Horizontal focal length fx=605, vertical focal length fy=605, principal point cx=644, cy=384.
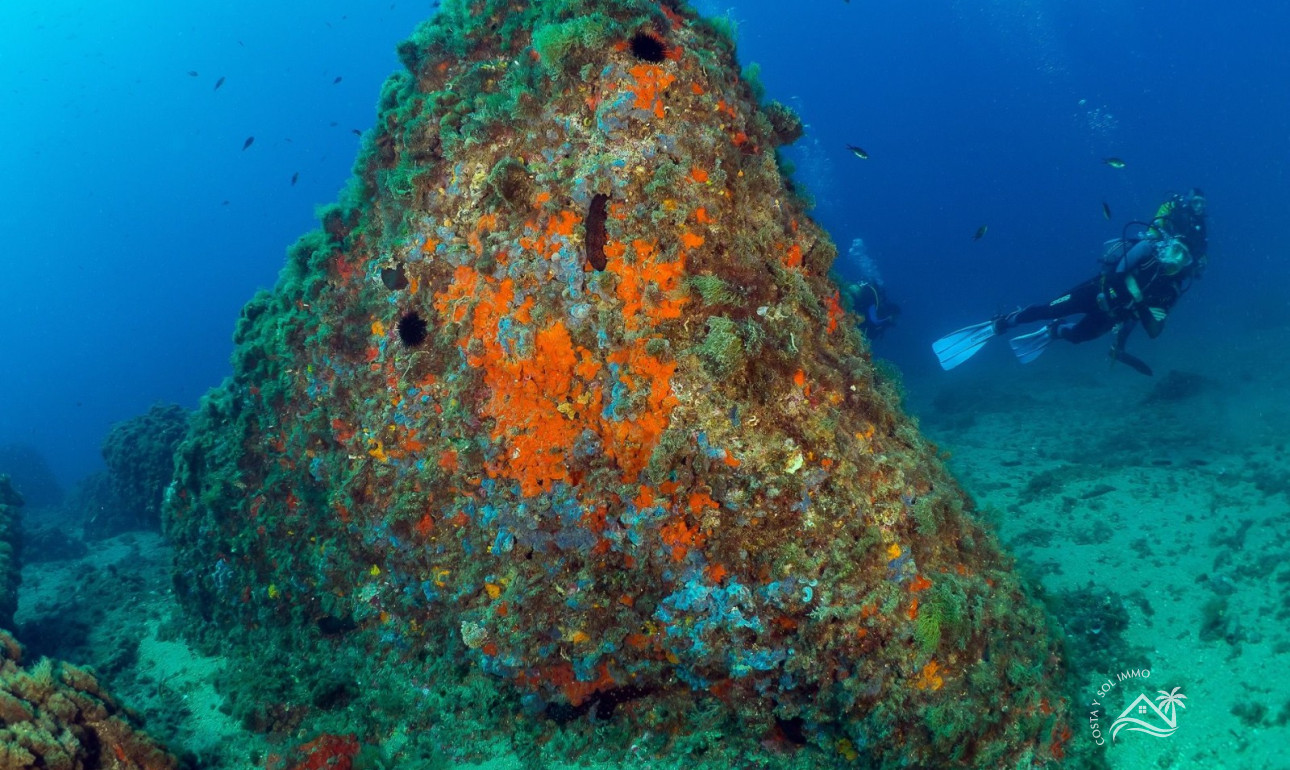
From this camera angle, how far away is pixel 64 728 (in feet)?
12.8

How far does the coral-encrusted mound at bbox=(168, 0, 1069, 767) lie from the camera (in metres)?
3.60

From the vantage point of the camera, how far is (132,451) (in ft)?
42.4

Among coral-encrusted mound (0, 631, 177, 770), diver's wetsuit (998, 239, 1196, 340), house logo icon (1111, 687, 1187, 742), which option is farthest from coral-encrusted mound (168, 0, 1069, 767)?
diver's wetsuit (998, 239, 1196, 340)

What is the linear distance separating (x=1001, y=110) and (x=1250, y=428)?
5913 inches

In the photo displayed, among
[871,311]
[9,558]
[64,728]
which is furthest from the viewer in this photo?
[871,311]

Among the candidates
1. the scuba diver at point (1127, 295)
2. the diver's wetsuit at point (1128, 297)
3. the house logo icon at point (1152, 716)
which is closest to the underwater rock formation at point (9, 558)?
the house logo icon at point (1152, 716)

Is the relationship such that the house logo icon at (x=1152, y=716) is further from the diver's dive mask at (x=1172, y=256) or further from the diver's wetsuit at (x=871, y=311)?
the diver's wetsuit at (x=871, y=311)

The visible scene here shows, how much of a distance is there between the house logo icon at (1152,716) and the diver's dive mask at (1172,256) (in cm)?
970

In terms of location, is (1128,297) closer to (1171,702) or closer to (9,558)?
(1171,702)

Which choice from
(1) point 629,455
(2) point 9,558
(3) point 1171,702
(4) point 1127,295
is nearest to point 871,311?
(4) point 1127,295

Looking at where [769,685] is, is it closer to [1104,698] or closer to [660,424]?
[660,424]

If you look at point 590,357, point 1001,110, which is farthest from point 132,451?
point 1001,110
